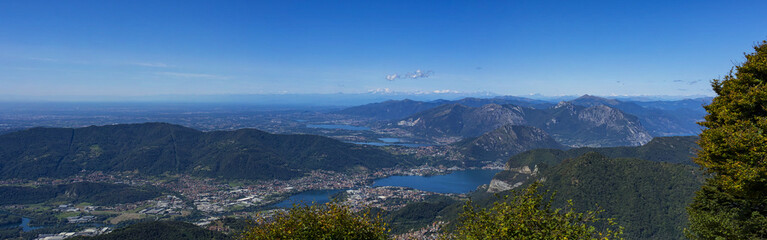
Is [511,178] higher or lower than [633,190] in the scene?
lower

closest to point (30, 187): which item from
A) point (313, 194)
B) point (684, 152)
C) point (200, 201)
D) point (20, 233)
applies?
point (20, 233)

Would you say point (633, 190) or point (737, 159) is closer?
point (737, 159)

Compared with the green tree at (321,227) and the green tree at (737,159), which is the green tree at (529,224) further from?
the green tree at (737,159)

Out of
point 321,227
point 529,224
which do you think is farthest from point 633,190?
point 321,227

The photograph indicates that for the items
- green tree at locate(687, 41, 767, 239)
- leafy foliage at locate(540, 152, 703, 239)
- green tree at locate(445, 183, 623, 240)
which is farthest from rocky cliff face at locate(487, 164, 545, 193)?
green tree at locate(445, 183, 623, 240)

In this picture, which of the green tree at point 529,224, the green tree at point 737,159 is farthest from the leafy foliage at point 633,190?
the green tree at point 529,224

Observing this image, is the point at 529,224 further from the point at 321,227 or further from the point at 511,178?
the point at 511,178

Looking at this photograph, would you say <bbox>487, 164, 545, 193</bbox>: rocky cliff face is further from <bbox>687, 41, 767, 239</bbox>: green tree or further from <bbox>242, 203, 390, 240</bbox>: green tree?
<bbox>242, 203, 390, 240</bbox>: green tree

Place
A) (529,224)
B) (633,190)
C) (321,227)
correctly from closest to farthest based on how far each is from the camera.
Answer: (529,224)
(321,227)
(633,190)

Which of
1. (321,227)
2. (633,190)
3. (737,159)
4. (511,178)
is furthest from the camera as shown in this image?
(511,178)
